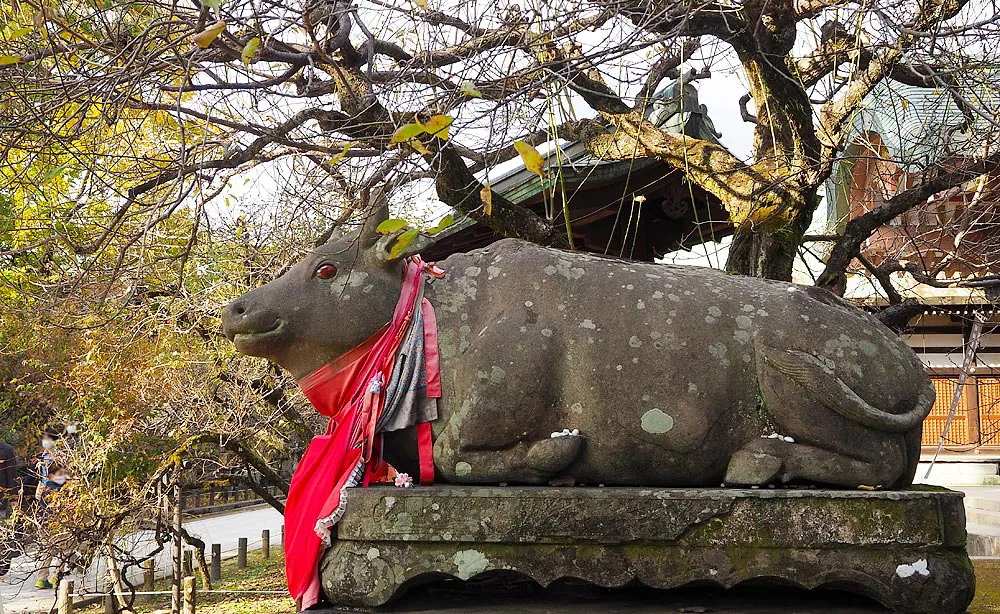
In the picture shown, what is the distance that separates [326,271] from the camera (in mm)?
3053

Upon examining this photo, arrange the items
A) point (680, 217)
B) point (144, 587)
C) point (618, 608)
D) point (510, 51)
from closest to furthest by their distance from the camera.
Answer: point (618, 608) < point (510, 51) < point (680, 217) < point (144, 587)

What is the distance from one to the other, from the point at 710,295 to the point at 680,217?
4.39m

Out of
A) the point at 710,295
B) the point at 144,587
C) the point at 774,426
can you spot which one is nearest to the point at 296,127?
the point at 710,295

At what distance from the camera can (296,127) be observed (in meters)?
4.80

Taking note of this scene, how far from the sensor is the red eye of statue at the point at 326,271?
3049 millimetres

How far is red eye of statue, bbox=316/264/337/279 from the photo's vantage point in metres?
3.05

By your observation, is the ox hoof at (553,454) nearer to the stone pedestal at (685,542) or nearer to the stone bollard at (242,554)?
the stone pedestal at (685,542)

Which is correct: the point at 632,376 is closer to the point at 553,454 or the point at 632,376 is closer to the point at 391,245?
the point at 553,454

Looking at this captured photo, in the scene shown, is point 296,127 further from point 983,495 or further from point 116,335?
point 983,495

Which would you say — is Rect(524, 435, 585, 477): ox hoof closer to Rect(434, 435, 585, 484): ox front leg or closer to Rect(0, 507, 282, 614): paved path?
Rect(434, 435, 585, 484): ox front leg

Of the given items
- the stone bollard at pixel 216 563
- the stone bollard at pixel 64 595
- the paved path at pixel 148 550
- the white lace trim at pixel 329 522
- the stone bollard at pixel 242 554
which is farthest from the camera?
the stone bollard at pixel 242 554

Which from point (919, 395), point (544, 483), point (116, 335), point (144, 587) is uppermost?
point (116, 335)

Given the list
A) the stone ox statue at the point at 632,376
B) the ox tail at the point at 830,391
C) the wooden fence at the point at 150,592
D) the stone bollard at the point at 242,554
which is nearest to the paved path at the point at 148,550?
the wooden fence at the point at 150,592

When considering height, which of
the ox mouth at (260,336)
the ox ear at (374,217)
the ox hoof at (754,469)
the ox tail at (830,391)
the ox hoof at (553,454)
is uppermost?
the ox ear at (374,217)
